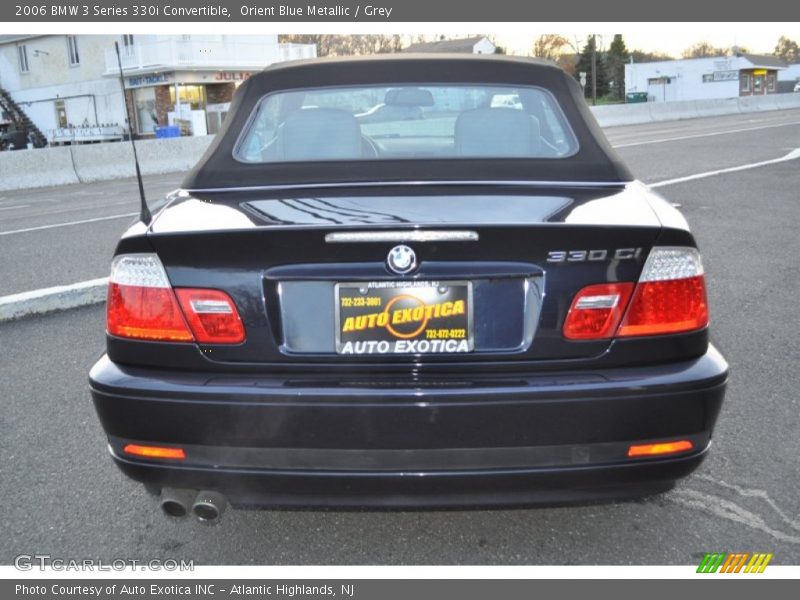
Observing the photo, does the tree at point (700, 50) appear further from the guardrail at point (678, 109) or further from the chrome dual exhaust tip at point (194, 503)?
the chrome dual exhaust tip at point (194, 503)

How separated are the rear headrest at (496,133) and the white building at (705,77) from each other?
88.4 metres

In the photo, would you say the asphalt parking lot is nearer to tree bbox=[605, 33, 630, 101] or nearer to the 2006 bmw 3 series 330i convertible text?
the 2006 bmw 3 series 330i convertible text

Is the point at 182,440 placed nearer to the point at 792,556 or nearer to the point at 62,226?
the point at 792,556

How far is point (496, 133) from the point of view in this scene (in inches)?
128

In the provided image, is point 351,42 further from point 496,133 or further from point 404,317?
point 404,317

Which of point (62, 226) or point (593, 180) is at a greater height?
point (593, 180)

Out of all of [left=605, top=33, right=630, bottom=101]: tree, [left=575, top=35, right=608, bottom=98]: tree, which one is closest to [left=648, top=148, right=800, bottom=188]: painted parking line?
[left=575, top=35, right=608, bottom=98]: tree

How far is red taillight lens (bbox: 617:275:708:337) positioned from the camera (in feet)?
7.86

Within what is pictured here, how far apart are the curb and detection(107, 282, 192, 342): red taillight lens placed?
3605 mm

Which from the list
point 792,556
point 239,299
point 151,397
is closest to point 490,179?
point 239,299

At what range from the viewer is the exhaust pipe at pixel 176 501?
99.0 inches

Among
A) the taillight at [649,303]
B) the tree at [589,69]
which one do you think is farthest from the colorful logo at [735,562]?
the tree at [589,69]

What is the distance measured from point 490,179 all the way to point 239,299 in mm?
942

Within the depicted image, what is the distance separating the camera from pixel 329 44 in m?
67.1
